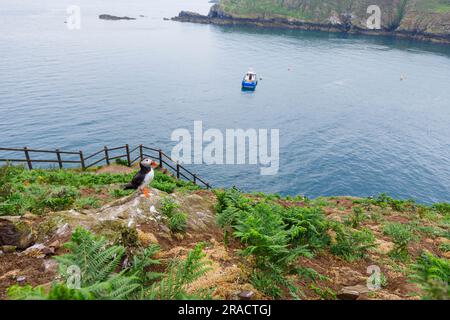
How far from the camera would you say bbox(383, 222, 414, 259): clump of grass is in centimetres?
941

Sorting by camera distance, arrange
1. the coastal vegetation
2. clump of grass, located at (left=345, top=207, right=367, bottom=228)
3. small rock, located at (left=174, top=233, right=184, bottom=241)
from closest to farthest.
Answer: the coastal vegetation, small rock, located at (left=174, top=233, right=184, bottom=241), clump of grass, located at (left=345, top=207, right=367, bottom=228)

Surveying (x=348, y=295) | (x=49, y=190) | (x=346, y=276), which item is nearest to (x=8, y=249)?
(x=49, y=190)

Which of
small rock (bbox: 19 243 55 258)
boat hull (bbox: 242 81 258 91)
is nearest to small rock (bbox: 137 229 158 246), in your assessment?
small rock (bbox: 19 243 55 258)

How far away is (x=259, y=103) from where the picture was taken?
49.8 metres

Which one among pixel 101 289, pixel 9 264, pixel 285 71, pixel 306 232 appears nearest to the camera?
pixel 101 289

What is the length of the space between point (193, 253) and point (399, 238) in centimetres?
938

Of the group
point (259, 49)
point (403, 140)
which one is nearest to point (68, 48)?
point (259, 49)

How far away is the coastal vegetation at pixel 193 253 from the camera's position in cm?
479

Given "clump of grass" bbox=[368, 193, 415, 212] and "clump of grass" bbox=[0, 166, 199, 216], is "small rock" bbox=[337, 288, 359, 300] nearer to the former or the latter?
"clump of grass" bbox=[0, 166, 199, 216]

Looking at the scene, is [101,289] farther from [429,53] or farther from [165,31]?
[165,31]

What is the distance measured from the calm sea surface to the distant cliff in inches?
1090

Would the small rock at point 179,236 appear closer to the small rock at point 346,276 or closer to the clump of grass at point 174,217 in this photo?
the clump of grass at point 174,217

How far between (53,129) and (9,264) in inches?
1348

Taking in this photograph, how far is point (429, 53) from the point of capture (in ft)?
295
